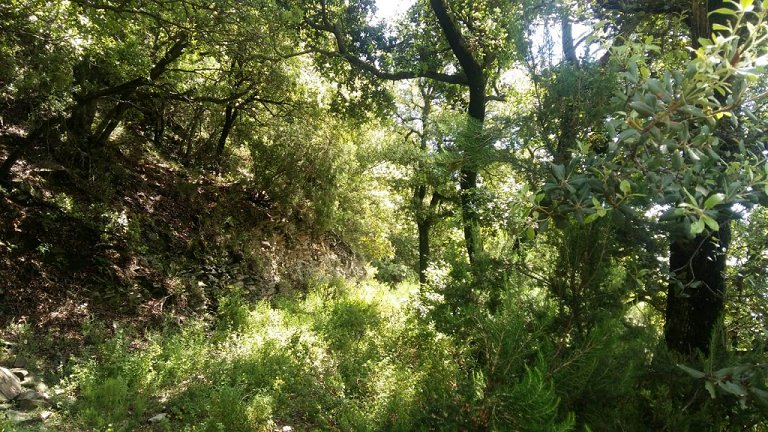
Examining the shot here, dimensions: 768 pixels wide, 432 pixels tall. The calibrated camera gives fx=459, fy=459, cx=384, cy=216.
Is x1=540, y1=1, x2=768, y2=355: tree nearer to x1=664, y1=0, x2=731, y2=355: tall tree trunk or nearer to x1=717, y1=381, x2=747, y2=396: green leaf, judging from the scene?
x1=717, y1=381, x2=747, y2=396: green leaf

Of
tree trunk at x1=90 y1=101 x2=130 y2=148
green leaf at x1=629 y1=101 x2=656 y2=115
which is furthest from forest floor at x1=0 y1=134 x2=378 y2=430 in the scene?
green leaf at x1=629 y1=101 x2=656 y2=115

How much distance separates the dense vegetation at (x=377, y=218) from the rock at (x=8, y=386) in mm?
85

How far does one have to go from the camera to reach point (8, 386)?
4590 millimetres

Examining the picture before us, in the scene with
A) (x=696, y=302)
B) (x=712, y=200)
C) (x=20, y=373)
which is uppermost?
(x=712, y=200)

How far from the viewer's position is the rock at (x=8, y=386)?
4504 millimetres

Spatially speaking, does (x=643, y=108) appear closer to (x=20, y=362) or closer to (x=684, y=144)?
(x=684, y=144)

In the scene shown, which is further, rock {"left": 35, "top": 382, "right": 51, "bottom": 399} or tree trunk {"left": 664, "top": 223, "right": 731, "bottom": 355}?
rock {"left": 35, "top": 382, "right": 51, "bottom": 399}

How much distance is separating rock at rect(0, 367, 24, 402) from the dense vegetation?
0.08 meters

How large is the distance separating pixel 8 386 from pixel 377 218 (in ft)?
32.8

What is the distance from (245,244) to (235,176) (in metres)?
2.26

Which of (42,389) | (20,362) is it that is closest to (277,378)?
(42,389)

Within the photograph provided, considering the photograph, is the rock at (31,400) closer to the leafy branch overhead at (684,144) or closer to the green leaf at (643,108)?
the leafy branch overhead at (684,144)

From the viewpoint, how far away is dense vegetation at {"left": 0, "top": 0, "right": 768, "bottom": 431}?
6.71 ft

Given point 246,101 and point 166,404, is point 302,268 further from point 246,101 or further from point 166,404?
point 166,404
